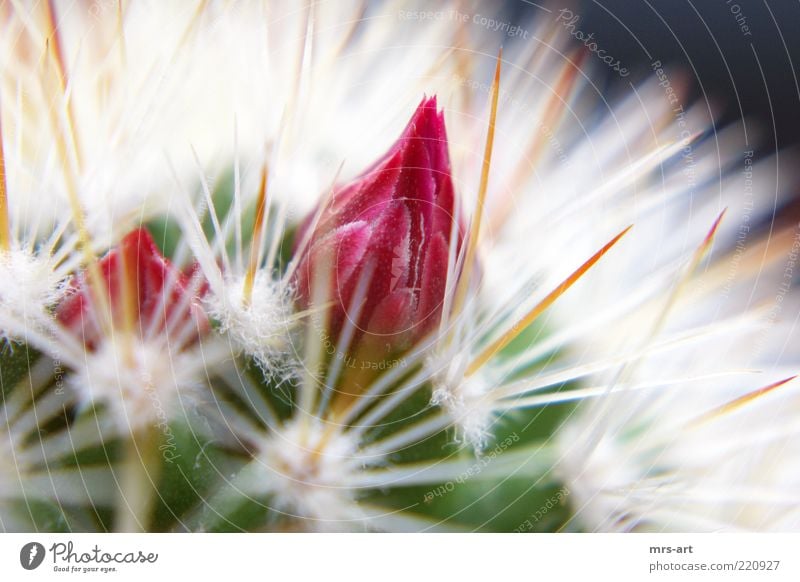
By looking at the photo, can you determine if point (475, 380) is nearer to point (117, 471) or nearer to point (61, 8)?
point (117, 471)

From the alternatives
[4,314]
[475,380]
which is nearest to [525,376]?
[475,380]

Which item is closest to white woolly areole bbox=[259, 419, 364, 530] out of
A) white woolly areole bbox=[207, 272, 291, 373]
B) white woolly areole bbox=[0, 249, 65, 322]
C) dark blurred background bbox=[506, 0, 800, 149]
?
white woolly areole bbox=[207, 272, 291, 373]

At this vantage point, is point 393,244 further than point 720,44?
No

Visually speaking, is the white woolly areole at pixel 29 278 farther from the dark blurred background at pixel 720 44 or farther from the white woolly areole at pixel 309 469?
the dark blurred background at pixel 720 44

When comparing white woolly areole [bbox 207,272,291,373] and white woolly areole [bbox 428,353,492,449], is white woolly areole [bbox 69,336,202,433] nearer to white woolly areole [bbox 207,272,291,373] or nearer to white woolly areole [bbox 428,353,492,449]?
white woolly areole [bbox 207,272,291,373]
